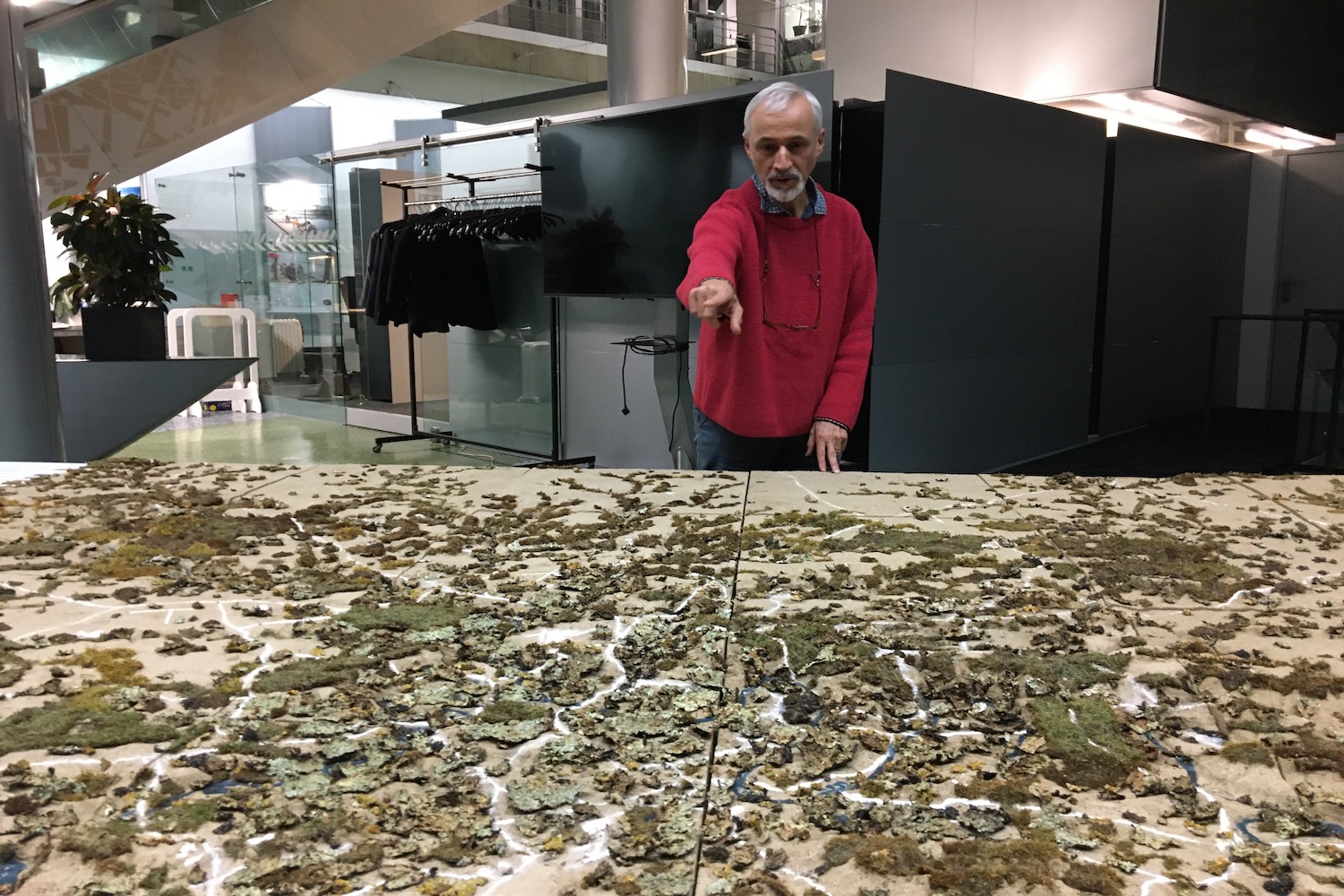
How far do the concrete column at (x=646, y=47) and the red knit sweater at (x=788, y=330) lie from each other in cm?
371

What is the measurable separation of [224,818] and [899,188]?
11.3ft

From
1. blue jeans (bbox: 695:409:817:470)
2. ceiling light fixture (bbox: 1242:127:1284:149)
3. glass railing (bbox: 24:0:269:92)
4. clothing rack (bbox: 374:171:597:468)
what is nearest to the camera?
blue jeans (bbox: 695:409:817:470)

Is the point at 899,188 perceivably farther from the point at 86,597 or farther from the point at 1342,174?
the point at 1342,174

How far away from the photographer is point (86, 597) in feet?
4.04

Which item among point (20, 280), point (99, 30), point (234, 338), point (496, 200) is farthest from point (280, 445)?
point (20, 280)

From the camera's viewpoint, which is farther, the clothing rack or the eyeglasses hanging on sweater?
the eyeglasses hanging on sweater

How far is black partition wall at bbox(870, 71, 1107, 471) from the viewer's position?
3742mm

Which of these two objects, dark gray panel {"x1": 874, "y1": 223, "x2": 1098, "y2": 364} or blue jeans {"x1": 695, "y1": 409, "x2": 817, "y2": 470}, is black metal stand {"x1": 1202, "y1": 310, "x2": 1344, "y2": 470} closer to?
dark gray panel {"x1": 874, "y1": 223, "x2": 1098, "y2": 364}

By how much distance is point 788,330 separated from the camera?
210 cm

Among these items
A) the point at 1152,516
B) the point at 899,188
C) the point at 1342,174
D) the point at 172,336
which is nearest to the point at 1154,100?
the point at 1342,174

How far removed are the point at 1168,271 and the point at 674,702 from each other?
644 cm

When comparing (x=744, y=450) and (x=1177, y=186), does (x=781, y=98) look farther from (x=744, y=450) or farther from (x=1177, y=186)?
(x=1177, y=186)

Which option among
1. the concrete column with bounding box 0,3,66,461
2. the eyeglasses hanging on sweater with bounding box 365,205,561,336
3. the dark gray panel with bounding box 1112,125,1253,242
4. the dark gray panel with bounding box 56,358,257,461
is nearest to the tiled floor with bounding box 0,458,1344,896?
the concrete column with bounding box 0,3,66,461

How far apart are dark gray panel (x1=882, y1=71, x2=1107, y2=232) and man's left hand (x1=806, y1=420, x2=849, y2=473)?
1.77m
